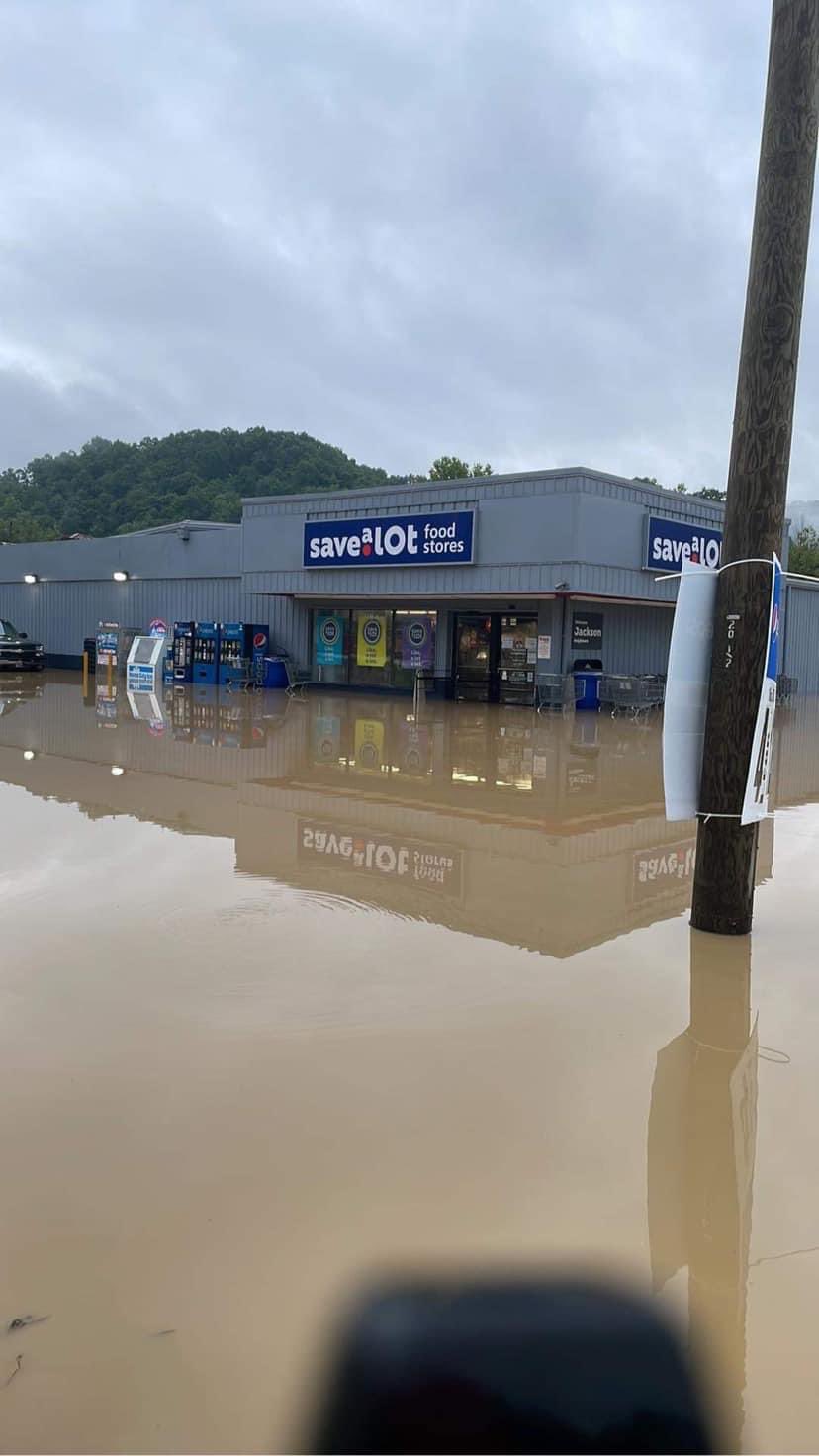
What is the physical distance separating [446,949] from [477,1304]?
2805 mm

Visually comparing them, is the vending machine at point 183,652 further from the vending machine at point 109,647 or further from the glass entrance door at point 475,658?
the glass entrance door at point 475,658

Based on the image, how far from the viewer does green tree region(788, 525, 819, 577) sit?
2293 inches

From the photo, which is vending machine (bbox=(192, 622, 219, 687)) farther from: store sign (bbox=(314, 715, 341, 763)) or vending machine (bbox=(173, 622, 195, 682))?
store sign (bbox=(314, 715, 341, 763))

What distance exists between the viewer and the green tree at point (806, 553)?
5825cm

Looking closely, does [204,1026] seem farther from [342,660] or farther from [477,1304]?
[342,660]

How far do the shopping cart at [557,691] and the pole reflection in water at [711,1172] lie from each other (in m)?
16.6

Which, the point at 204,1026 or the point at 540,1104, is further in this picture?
the point at 204,1026

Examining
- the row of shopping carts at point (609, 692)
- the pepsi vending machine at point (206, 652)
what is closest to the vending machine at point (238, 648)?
the pepsi vending machine at point (206, 652)

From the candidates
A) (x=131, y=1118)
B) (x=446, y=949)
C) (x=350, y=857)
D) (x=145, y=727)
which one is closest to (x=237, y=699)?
(x=145, y=727)

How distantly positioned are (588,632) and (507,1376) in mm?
20511

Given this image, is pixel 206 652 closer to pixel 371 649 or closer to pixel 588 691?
pixel 371 649

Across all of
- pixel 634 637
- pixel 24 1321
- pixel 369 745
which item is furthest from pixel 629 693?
pixel 24 1321

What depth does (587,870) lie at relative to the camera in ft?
24.1

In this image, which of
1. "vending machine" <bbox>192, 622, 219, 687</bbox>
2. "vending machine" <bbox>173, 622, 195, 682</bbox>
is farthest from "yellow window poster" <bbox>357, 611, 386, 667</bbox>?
"vending machine" <bbox>173, 622, 195, 682</bbox>
